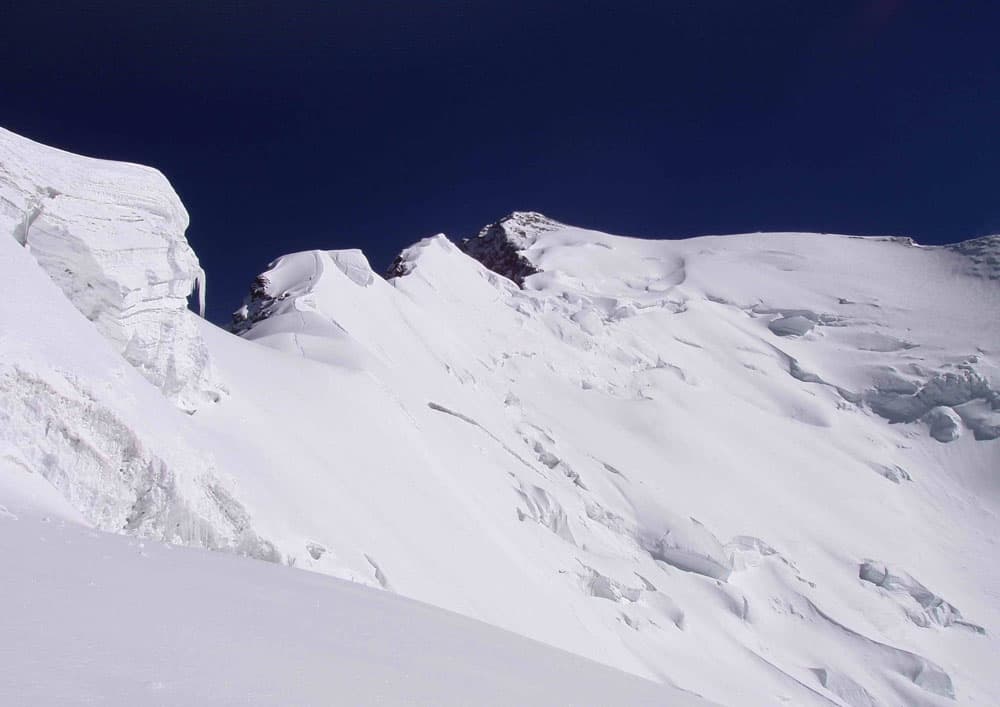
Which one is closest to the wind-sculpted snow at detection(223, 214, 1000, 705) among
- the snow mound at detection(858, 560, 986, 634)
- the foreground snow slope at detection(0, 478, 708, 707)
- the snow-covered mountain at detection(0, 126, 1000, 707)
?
the snow-covered mountain at detection(0, 126, 1000, 707)

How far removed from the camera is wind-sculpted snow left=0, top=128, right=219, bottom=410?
829 centimetres

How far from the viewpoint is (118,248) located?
358 inches

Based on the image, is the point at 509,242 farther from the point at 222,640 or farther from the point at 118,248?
the point at 222,640

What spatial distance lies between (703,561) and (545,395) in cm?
731

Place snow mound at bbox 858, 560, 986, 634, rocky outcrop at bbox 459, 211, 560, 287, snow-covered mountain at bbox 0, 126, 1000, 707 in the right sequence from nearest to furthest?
1. snow-covered mountain at bbox 0, 126, 1000, 707
2. snow mound at bbox 858, 560, 986, 634
3. rocky outcrop at bbox 459, 211, 560, 287

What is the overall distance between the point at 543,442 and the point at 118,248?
1288 centimetres

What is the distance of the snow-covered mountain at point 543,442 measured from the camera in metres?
7.18

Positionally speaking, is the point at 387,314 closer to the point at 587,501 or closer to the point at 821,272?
the point at 587,501

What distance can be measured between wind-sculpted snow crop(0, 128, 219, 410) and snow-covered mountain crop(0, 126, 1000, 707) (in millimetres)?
31

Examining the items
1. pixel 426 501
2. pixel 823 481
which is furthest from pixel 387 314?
pixel 823 481

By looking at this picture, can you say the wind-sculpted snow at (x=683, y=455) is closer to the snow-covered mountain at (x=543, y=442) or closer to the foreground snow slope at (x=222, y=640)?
the snow-covered mountain at (x=543, y=442)

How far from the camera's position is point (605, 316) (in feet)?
107

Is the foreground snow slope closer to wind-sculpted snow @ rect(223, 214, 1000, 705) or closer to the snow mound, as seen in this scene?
wind-sculpted snow @ rect(223, 214, 1000, 705)

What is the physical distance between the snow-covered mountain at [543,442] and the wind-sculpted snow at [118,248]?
0.03 m
